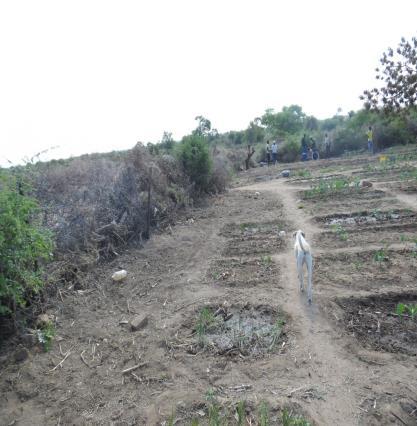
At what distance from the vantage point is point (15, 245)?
4.23 meters

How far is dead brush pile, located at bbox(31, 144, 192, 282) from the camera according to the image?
250 inches

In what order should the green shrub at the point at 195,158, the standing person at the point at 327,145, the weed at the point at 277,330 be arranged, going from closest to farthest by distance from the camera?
the weed at the point at 277,330 < the green shrub at the point at 195,158 < the standing person at the point at 327,145

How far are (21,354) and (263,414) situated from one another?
2811mm

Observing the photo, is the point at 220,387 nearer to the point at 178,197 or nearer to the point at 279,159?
the point at 178,197

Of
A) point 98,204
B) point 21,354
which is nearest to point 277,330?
point 21,354

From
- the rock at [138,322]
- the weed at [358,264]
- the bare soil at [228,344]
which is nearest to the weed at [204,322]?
the bare soil at [228,344]

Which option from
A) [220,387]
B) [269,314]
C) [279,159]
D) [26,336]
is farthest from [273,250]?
[279,159]

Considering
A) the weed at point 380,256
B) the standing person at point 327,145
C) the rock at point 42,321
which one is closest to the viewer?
the rock at point 42,321

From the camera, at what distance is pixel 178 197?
1082 cm

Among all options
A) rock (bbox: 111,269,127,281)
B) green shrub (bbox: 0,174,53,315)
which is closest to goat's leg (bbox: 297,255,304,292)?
rock (bbox: 111,269,127,281)

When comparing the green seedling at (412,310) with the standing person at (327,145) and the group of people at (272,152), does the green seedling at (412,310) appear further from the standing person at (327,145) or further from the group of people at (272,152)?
the standing person at (327,145)

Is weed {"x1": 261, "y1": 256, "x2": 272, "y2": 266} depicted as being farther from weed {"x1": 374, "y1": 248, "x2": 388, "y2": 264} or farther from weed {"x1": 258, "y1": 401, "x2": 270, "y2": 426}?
weed {"x1": 258, "y1": 401, "x2": 270, "y2": 426}

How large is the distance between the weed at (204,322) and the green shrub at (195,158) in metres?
7.92

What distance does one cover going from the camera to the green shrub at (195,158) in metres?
12.4
